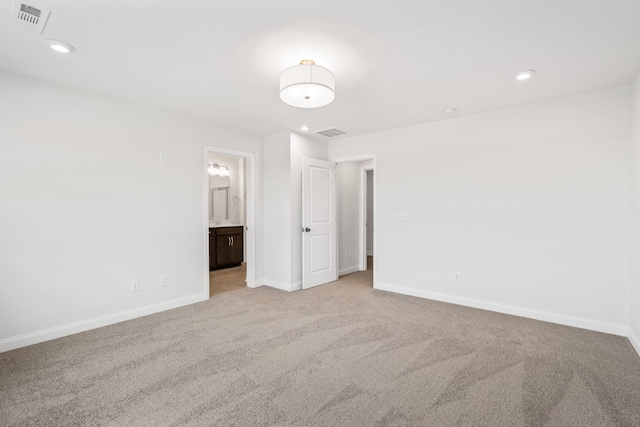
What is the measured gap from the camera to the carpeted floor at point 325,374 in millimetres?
1865

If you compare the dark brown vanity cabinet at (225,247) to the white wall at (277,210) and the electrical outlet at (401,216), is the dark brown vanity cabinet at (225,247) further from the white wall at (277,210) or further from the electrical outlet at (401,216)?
the electrical outlet at (401,216)

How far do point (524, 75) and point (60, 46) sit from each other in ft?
12.2

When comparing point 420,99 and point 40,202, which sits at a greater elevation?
point 420,99

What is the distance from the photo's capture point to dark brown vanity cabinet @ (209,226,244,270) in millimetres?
6037

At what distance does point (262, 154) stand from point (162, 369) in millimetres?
3381

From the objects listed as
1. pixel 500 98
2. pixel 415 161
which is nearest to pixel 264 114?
pixel 415 161

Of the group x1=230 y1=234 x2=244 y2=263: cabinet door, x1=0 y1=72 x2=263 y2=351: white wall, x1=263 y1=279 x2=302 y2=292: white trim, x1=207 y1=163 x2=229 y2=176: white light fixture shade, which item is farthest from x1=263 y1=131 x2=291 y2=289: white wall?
x1=207 y1=163 x2=229 y2=176: white light fixture shade

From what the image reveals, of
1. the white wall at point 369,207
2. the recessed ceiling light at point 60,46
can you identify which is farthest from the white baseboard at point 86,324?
the white wall at point 369,207

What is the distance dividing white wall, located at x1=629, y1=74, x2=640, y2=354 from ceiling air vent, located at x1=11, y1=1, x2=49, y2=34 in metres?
4.56

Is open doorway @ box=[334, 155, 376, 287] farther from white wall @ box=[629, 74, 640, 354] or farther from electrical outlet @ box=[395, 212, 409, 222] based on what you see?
white wall @ box=[629, 74, 640, 354]

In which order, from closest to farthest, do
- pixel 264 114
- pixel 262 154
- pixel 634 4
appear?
1. pixel 634 4
2. pixel 264 114
3. pixel 262 154

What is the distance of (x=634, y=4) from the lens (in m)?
1.81

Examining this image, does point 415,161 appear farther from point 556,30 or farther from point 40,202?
point 40,202

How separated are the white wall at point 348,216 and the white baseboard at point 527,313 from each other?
1447 millimetres
